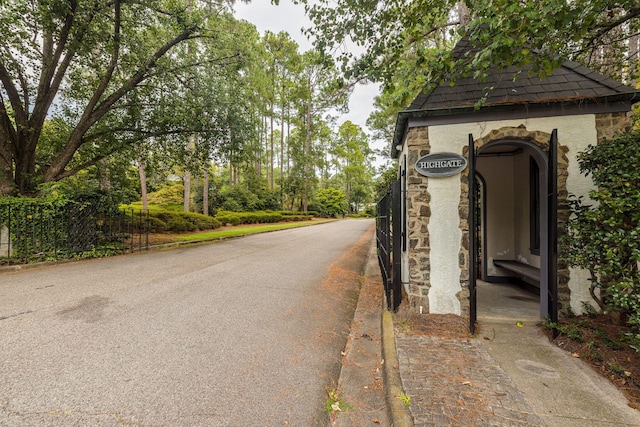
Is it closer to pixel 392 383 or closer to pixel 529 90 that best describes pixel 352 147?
pixel 529 90

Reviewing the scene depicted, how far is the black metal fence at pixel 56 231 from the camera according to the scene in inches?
282

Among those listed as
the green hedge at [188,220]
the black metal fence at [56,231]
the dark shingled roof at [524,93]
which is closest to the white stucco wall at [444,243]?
the dark shingled roof at [524,93]

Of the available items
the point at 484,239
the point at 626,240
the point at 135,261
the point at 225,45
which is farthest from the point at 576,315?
the point at 225,45

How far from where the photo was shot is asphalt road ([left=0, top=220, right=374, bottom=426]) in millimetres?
2174

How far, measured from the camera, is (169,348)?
3113 millimetres

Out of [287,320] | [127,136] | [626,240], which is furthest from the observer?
[127,136]

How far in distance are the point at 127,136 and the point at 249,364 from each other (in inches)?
443

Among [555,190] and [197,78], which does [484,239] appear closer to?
[555,190]

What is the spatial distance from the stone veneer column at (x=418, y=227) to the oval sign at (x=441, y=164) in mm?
105

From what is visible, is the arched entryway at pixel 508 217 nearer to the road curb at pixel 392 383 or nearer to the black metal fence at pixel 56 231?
the road curb at pixel 392 383

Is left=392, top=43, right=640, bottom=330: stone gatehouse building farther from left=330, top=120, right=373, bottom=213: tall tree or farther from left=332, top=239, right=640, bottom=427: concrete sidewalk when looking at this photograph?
left=330, top=120, right=373, bottom=213: tall tree

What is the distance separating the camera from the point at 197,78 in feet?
33.9

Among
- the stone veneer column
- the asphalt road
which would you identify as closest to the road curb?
the asphalt road

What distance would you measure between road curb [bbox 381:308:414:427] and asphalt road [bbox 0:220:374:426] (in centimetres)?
52
